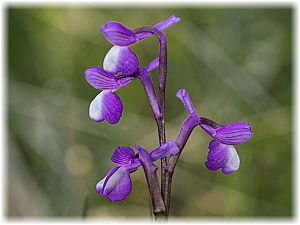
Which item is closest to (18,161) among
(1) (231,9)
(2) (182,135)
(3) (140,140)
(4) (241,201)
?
(3) (140,140)

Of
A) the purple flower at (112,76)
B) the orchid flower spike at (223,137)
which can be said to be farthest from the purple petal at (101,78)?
→ the orchid flower spike at (223,137)

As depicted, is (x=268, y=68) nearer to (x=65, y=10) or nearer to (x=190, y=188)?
(x=190, y=188)

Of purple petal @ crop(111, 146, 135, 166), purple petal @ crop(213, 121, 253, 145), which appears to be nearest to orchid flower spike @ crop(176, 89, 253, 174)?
purple petal @ crop(213, 121, 253, 145)

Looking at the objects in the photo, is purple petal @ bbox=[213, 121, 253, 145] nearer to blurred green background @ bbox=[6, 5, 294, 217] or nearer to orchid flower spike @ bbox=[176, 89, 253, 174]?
orchid flower spike @ bbox=[176, 89, 253, 174]

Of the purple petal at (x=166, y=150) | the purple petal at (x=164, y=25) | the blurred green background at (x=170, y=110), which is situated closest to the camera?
the purple petal at (x=166, y=150)

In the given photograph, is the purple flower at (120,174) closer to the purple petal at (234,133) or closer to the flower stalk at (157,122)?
the flower stalk at (157,122)

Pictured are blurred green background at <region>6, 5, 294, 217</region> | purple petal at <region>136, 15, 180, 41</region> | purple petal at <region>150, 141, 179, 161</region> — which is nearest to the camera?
purple petal at <region>150, 141, 179, 161</region>
